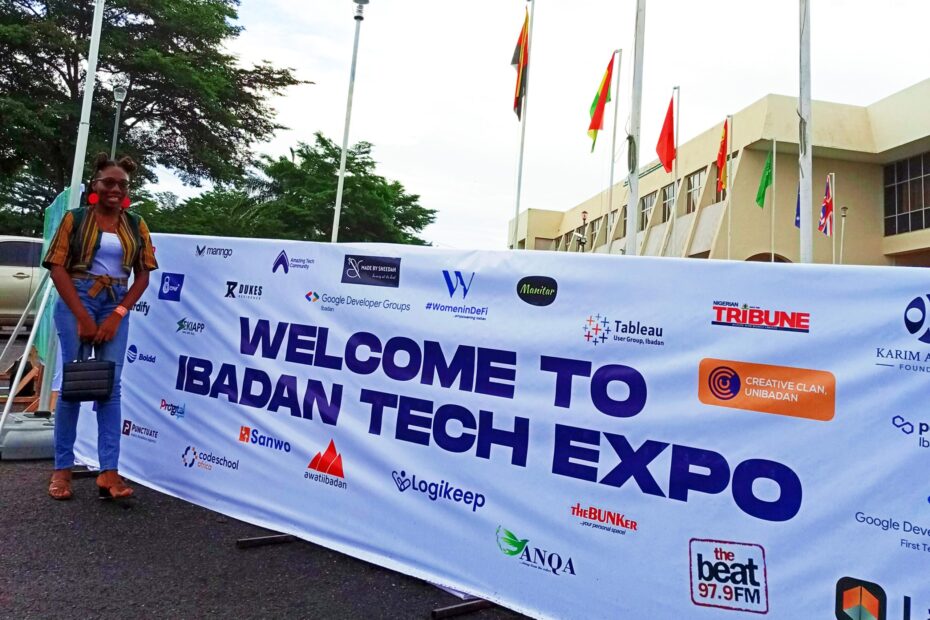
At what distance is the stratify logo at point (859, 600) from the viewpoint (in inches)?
88.0

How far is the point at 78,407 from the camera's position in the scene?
3951mm

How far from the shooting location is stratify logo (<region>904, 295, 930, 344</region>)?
2268mm

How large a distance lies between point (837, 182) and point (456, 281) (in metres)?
30.0

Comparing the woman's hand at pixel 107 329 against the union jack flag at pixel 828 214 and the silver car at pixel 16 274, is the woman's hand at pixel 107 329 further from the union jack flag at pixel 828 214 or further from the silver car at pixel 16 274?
the union jack flag at pixel 828 214

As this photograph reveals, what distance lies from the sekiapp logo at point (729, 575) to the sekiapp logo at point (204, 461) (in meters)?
2.51

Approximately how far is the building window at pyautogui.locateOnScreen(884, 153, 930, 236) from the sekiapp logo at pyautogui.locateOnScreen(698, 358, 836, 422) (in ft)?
94.7

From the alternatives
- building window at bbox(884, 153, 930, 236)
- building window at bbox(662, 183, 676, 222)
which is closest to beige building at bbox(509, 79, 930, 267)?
building window at bbox(884, 153, 930, 236)

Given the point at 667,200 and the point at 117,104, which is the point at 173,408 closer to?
the point at 117,104

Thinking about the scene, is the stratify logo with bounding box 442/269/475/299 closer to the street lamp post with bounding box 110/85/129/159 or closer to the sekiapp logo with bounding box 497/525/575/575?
the sekiapp logo with bounding box 497/525/575/575

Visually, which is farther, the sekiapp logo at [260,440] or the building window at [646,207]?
the building window at [646,207]

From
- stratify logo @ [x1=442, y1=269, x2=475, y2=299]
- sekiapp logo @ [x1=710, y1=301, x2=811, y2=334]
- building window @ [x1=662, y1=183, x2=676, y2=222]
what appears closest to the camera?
sekiapp logo @ [x1=710, y1=301, x2=811, y2=334]

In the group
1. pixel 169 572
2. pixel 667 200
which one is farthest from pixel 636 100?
pixel 667 200

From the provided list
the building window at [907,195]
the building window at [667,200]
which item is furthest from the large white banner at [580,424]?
the building window at [667,200]

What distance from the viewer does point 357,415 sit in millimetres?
3477
